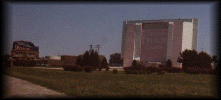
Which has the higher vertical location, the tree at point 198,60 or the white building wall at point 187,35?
the white building wall at point 187,35

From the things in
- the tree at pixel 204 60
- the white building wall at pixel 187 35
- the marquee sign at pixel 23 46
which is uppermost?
the white building wall at pixel 187 35

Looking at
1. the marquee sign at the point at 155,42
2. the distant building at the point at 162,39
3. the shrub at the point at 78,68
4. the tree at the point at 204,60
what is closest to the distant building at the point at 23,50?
the distant building at the point at 162,39

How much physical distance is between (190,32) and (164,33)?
6.63 meters

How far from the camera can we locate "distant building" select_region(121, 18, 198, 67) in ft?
181

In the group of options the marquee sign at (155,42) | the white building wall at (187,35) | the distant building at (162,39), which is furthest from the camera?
the marquee sign at (155,42)

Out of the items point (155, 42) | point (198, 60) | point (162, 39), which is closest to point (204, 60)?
point (198, 60)

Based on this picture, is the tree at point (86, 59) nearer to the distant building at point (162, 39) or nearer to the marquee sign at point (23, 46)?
the distant building at point (162, 39)

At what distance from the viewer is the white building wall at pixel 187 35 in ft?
180

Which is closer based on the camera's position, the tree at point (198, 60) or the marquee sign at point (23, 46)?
the tree at point (198, 60)

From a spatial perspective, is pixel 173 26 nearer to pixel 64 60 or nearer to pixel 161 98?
pixel 64 60

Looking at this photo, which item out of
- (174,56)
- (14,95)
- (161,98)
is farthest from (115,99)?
(174,56)

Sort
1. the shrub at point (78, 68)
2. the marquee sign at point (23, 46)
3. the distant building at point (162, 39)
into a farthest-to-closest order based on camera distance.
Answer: the marquee sign at point (23, 46)
the distant building at point (162, 39)
the shrub at point (78, 68)

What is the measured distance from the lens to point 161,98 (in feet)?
25.9

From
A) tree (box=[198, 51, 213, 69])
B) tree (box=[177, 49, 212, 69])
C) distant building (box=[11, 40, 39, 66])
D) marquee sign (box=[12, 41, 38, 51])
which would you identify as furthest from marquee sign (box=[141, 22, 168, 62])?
marquee sign (box=[12, 41, 38, 51])
